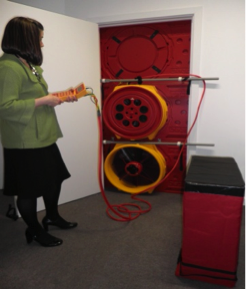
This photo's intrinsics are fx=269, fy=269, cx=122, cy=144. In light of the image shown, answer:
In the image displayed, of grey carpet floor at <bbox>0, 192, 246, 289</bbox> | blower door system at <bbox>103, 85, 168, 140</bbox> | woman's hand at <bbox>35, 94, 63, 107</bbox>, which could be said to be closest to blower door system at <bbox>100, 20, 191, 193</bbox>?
blower door system at <bbox>103, 85, 168, 140</bbox>

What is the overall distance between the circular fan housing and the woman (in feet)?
2.83

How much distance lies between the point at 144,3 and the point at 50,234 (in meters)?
2.08

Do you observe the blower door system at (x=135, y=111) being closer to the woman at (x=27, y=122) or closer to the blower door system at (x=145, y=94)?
the blower door system at (x=145, y=94)

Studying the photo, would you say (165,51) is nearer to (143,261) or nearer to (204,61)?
(204,61)

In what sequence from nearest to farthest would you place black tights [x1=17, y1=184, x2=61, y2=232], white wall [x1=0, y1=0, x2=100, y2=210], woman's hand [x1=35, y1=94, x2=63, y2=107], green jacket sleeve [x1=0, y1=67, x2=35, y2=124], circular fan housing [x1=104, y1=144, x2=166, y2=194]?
green jacket sleeve [x1=0, y1=67, x2=35, y2=124] → woman's hand [x1=35, y1=94, x2=63, y2=107] → black tights [x1=17, y1=184, x2=61, y2=232] → white wall [x1=0, y1=0, x2=100, y2=210] → circular fan housing [x1=104, y1=144, x2=166, y2=194]

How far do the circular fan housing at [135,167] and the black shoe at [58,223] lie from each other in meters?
0.70

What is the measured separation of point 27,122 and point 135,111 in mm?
1075

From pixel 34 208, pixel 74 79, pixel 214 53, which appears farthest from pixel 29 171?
pixel 214 53

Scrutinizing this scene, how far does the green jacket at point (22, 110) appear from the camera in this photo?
1454mm

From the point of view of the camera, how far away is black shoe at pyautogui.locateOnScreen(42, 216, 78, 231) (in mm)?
1965

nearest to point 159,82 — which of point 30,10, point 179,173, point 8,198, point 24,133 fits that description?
point 179,173

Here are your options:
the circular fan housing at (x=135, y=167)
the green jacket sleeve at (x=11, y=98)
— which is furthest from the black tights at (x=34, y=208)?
the circular fan housing at (x=135, y=167)

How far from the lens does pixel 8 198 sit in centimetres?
263

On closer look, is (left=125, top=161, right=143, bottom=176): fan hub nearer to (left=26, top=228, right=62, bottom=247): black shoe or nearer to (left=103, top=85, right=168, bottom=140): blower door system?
(left=103, top=85, right=168, bottom=140): blower door system
